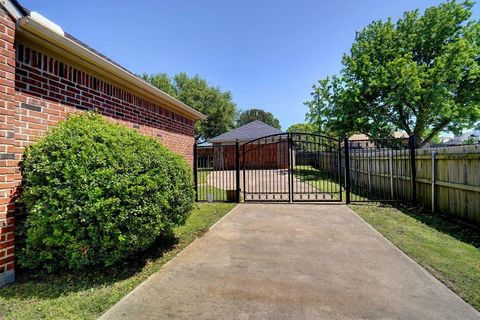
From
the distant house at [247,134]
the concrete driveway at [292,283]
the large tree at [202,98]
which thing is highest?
the large tree at [202,98]

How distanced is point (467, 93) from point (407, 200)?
1241 cm

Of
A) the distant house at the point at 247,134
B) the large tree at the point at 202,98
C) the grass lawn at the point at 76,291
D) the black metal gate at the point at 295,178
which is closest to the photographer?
the grass lawn at the point at 76,291

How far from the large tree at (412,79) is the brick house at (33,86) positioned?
1462 centimetres

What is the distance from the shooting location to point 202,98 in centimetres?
3459

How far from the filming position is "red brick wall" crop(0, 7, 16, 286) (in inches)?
107

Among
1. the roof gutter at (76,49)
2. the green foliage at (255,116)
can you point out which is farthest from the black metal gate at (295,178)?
the green foliage at (255,116)

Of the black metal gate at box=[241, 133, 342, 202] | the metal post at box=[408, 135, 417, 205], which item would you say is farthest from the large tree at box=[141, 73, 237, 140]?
the metal post at box=[408, 135, 417, 205]

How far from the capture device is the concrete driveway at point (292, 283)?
7.72ft

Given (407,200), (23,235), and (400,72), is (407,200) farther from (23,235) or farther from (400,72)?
(400,72)

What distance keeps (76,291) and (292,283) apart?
96.5 inches

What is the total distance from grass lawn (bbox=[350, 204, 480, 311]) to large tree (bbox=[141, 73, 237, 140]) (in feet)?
99.4

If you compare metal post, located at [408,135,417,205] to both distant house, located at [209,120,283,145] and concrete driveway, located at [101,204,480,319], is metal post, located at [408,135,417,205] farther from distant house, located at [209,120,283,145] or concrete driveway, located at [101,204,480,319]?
distant house, located at [209,120,283,145]

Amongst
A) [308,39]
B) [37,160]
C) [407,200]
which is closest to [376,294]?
[37,160]

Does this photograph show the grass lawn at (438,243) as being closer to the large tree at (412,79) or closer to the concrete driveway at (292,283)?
the concrete driveway at (292,283)
